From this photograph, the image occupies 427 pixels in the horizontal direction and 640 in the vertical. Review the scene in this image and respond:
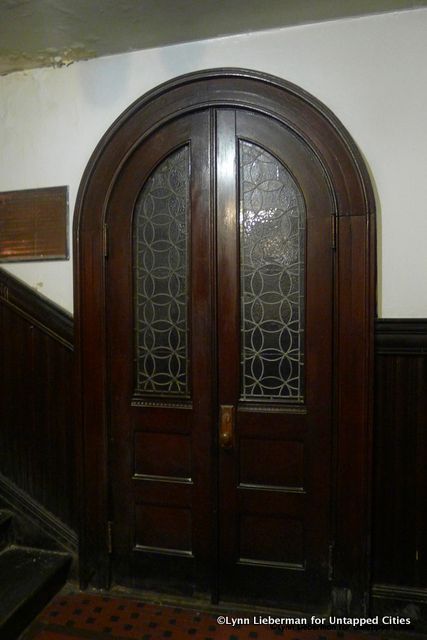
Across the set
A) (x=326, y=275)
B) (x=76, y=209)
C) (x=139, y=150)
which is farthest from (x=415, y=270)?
(x=76, y=209)

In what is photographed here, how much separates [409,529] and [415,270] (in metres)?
1.10

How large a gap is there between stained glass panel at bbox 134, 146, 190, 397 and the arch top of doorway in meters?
0.20

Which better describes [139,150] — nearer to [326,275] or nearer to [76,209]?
[76,209]

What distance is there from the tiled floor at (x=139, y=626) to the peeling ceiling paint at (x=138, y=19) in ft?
8.44

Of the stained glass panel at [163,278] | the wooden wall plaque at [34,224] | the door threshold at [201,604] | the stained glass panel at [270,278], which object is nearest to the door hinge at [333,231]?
the stained glass panel at [270,278]

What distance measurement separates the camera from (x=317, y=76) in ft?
5.84

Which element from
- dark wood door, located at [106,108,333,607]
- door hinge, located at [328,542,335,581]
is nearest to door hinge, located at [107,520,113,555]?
dark wood door, located at [106,108,333,607]

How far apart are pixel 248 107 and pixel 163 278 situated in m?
0.85

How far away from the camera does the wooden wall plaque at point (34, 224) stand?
6.70 ft

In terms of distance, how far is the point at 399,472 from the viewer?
1.75 m

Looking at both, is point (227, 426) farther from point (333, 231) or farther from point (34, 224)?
point (34, 224)

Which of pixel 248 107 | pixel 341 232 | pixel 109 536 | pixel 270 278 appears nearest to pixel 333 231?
pixel 341 232

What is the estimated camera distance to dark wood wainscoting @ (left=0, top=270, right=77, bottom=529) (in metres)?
2.05

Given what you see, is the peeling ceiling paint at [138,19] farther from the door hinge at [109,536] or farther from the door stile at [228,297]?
the door hinge at [109,536]
